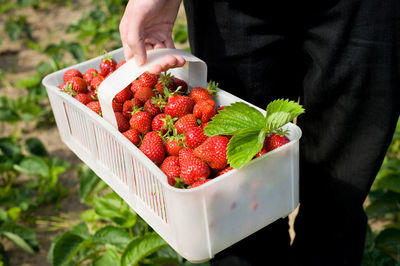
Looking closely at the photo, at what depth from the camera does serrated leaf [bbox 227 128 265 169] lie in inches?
34.2

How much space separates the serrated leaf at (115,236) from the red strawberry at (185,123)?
535 mm

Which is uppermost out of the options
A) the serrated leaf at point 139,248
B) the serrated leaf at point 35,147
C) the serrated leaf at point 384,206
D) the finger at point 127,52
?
the finger at point 127,52

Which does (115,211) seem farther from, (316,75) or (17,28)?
(17,28)

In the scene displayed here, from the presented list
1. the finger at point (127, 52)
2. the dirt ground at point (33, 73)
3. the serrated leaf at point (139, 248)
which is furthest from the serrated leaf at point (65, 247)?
the finger at point (127, 52)

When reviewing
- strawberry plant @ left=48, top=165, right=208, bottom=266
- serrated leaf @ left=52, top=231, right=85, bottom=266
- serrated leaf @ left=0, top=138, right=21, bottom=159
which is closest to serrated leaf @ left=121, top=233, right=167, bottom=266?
strawberry plant @ left=48, top=165, right=208, bottom=266

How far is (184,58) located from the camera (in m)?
1.06

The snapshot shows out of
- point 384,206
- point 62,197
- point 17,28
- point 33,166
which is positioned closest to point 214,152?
point 384,206

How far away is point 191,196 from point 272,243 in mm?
591

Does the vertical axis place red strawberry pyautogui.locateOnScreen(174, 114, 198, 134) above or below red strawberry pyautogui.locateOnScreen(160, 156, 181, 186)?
above

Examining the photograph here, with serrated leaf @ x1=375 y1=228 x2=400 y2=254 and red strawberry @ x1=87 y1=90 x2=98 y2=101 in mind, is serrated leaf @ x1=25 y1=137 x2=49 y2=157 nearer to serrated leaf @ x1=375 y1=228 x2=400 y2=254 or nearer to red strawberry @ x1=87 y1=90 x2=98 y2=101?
Result: red strawberry @ x1=87 y1=90 x2=98 y2=101

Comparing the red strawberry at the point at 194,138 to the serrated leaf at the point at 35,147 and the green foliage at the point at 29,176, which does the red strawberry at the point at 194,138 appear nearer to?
the green foliage at the point at 29,176

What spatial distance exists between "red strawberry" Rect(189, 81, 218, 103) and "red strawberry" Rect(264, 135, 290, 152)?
22cm

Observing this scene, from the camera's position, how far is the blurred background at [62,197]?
1.50 meters

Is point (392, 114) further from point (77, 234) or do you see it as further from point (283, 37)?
point (77, 234)
